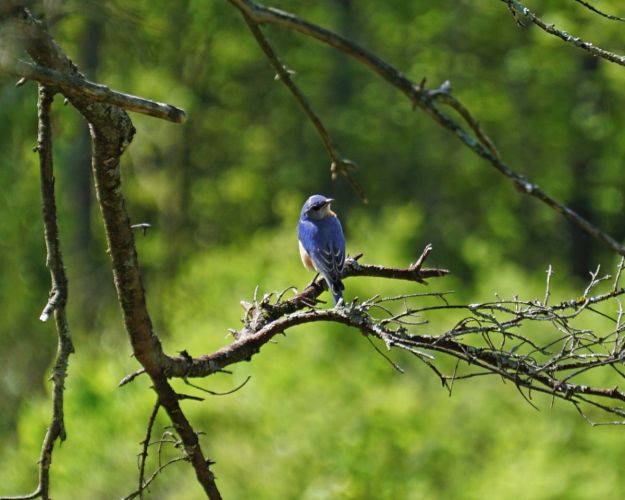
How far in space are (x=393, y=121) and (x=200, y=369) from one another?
27504 millimetres

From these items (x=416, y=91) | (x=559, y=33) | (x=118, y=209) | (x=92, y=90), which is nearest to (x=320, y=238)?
(x=416, y=91)

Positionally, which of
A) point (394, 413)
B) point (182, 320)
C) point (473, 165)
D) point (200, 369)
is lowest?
point (200, 369)

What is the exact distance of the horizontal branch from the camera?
7.81ft

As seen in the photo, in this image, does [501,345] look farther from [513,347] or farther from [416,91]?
[416,91]

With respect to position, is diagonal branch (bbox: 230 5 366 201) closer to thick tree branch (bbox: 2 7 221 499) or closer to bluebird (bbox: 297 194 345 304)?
thick tree branch (bbox: 2 7 221 499)

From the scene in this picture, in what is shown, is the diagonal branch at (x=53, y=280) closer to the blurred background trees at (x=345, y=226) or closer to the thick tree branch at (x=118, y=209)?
the thick tree branch at (x=118, y=209)

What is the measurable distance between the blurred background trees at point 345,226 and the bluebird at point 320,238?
1.72 m

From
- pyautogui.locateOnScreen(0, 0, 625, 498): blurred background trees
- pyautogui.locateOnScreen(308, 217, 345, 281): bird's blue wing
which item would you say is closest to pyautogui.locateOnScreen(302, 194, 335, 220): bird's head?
pyautogui.locateOnScreen(308, 217, 345, 281): bird's blue wing

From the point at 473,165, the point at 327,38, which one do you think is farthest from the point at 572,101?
the point at 327,38

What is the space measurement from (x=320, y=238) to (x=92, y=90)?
4.38m

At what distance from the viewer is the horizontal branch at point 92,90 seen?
2.38 metres

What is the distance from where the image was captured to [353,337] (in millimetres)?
13859

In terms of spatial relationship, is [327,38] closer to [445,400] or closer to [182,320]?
[445,400]

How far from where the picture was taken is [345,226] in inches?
1011
